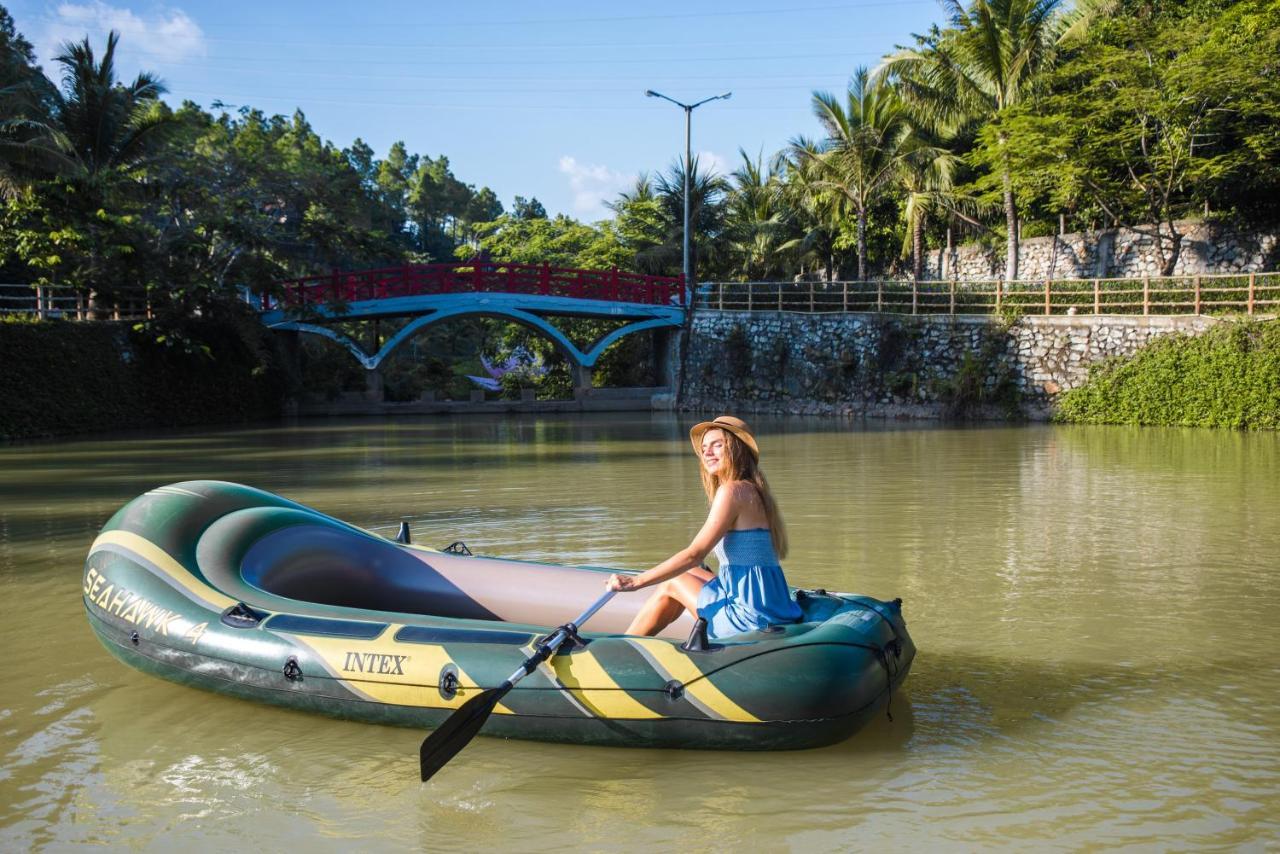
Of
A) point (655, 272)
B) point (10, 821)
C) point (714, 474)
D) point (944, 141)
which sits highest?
point (944, 141)

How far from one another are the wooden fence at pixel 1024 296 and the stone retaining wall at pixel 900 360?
1.27ft

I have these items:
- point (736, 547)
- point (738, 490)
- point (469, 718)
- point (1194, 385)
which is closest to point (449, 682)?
point (469, 718)

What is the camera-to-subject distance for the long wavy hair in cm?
454

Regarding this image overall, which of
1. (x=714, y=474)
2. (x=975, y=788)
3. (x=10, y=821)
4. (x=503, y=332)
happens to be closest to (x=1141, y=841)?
(x=975, y=788)

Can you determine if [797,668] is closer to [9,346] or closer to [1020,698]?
[1020,698]

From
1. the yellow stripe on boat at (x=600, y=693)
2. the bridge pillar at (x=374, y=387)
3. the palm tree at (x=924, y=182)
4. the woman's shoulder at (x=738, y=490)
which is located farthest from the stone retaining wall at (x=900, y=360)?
the yellow stripe on boat at (x=600, y=693)

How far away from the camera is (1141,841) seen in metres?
3.62

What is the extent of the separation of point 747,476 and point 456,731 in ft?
4.72

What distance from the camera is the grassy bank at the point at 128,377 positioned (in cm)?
2078

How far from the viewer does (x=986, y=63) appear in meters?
26.5

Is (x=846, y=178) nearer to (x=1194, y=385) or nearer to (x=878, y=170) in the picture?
(x=878, y=170)

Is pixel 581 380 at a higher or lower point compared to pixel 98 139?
lower

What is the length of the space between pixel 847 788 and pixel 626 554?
163 inches

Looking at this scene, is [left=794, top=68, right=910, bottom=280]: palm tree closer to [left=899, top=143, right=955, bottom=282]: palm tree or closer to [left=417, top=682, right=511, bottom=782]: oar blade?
[left=899, top=143, right=955, bottom=282]: palm tree
